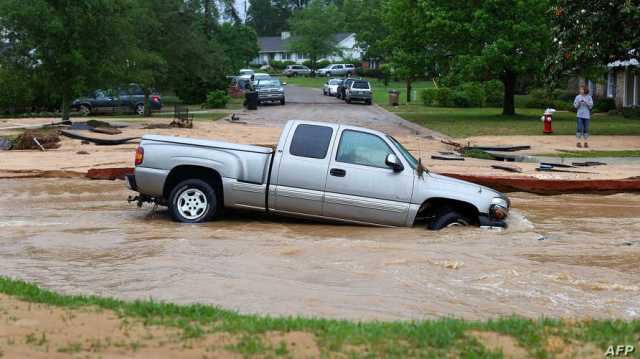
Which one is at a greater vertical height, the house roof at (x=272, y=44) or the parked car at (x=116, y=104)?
the house roof at (x=272, y=44)

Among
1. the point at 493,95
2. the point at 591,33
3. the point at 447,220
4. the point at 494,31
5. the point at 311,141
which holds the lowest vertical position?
the point at 447,220

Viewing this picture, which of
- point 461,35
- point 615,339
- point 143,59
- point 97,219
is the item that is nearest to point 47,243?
point 97,219

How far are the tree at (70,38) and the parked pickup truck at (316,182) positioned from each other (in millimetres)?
19689

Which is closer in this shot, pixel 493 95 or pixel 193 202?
pixel 193 202

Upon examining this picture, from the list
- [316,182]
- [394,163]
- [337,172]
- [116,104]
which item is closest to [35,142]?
[316,182]

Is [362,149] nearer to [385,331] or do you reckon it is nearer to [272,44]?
[385,331]

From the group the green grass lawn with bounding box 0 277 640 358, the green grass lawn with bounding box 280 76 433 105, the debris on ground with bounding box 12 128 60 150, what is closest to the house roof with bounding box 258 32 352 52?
the green grass lawn with bounding box 280 76 433 105

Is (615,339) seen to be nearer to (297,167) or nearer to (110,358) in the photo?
(110,358)

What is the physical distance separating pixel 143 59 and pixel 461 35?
1354 cm

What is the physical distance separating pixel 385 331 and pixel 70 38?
2767 cm

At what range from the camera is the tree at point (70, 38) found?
29.8 meters

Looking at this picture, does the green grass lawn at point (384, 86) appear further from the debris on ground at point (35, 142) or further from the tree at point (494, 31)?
the debris on ground at point (35, 142)

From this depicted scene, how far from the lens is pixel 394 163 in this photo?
37.4 ft

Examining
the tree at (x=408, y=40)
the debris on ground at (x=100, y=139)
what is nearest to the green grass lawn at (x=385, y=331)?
the debris on ground at (x=100, y=139)
